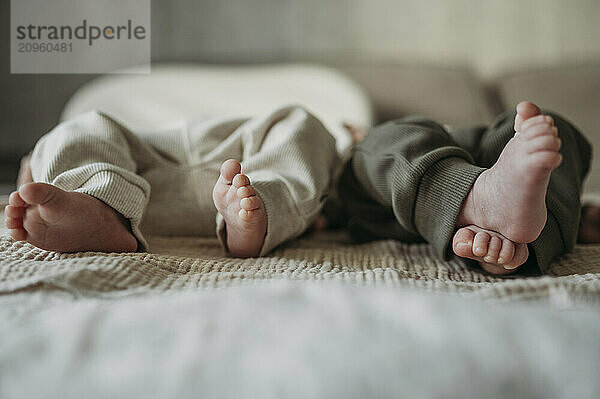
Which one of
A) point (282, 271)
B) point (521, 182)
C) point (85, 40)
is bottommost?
point (282, 271)

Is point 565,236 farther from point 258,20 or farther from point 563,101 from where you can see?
point 258,20

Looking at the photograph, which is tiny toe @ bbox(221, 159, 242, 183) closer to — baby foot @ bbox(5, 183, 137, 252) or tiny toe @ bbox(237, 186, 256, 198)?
tiny toe @ bbox(237, 186, 256, 198)

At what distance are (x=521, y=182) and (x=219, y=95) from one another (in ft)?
3.73

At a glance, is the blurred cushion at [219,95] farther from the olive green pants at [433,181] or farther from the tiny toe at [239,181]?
the tiny toe at [239,181]

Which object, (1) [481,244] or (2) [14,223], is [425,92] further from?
(2) [14,223]

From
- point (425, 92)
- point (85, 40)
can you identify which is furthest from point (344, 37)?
point (85, 40)

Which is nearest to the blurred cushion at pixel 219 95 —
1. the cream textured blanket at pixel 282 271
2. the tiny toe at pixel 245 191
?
the cream textured blanket at pixel 282 271

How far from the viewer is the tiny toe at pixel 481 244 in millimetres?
565

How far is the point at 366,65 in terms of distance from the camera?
1703 mm

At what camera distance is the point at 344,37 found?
182cm

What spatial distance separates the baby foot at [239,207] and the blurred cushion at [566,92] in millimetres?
1164

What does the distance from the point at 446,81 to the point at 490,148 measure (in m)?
0.94

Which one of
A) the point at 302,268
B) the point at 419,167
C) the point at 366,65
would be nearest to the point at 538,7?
the point at 366,65

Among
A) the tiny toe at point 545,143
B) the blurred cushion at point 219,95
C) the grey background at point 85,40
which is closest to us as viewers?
the tiny toe at point 545,143
